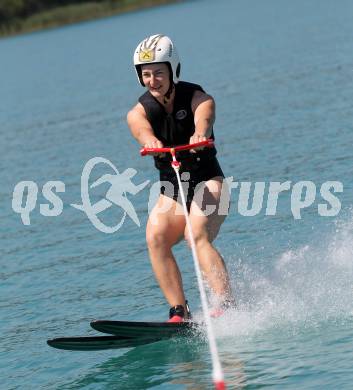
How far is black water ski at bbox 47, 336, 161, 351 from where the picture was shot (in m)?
8.94

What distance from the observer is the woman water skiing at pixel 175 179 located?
9.05 m

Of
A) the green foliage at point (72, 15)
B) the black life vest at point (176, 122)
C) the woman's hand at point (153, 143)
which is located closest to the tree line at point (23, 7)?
the green foliage at point (72, 15)

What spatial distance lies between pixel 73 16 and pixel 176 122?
92.0m

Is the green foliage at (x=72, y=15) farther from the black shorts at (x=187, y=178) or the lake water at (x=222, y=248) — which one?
the black shorts at (x=187, y=178)

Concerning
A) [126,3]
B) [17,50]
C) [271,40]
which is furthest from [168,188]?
[126,3]

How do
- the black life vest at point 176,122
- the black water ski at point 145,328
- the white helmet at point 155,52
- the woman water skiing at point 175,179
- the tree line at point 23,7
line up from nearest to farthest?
the black water ski at point 145,328 < the white helmet at point 155,52 < the woman water skiing at point 175,179 < the black life vest at point 176,122 < the tree line at point 23,7

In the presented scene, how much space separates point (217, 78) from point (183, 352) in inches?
909

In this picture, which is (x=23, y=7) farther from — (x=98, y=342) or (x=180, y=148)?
(x=180, y=148)

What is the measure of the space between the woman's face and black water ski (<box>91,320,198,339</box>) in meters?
1.88

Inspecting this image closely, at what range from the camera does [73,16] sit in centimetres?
9938

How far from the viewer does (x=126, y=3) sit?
335 ft

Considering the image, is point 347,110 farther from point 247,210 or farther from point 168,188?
point 168,188

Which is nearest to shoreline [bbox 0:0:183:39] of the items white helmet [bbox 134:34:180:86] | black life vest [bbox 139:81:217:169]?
black life vest [bbox 139:81:217:169]

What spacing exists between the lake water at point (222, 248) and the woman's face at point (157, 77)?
1972 millimetres
